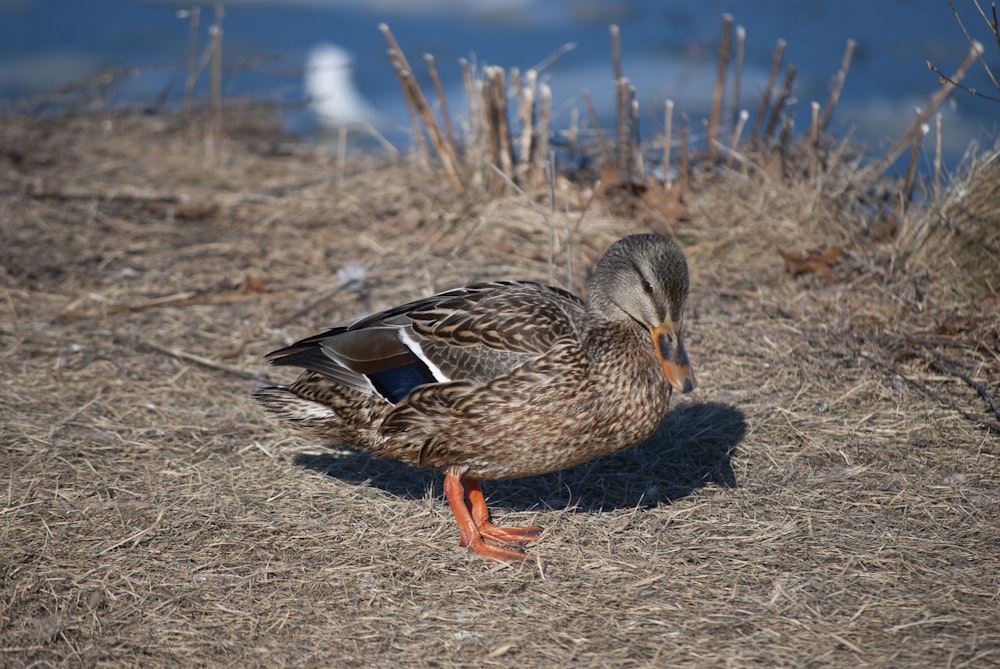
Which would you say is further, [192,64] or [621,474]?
[192,64]

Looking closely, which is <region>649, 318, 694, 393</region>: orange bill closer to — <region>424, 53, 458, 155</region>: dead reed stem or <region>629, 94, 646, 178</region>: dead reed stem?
<region>629, 94, 646, 178</region>: dead reed stem

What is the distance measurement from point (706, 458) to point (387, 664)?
1725mm

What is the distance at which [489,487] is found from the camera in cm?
381

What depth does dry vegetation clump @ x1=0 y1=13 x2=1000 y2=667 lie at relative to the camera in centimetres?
268

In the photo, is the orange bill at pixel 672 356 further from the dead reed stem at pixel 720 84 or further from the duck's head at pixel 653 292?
the dead reed stem at pixel 720 84

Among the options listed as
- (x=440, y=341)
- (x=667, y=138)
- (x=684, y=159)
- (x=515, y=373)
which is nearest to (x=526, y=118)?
(x=667, y=138)

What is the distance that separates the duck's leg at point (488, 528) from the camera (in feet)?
10.7

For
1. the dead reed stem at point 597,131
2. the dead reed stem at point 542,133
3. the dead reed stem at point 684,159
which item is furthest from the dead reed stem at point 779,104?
the dead reed stem at point 542,133

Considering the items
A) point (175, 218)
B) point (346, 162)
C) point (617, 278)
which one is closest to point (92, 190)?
point (175, 218)

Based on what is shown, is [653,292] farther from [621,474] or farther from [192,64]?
[192,64]

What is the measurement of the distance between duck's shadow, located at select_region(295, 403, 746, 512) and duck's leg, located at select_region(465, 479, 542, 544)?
20cm

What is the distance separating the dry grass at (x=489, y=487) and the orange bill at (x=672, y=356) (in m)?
0.58

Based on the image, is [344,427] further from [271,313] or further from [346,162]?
[346,162]

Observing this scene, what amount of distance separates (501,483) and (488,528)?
54 cm
